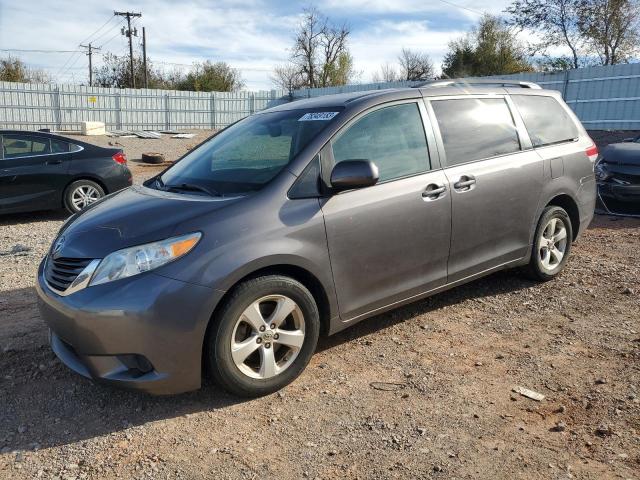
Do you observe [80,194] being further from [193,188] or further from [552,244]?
[552,244]

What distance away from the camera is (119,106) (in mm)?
33438

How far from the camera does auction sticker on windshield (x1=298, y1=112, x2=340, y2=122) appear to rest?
12.7 ft

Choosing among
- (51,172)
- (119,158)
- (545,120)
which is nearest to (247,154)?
(545,120)

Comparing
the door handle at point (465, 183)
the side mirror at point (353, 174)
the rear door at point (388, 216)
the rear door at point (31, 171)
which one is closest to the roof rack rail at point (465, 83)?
the rear door at point (388, 216)

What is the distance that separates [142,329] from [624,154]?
7660 millimetres

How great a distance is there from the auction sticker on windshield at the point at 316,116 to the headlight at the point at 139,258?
1336 millimetres

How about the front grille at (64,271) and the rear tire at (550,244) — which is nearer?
the front grille at (64,271)

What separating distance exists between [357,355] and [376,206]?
1047 mm

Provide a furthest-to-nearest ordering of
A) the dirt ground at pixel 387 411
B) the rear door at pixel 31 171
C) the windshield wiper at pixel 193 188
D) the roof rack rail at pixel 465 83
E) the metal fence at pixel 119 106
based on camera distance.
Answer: the metal fence at pixel 119 106
the rear door at pixel 31 171
the roof rack rail at pixel 465 83
the windshield wiper at pixel 193 188
the dirt ground at pixel 387 411

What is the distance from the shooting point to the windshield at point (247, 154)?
370 cm

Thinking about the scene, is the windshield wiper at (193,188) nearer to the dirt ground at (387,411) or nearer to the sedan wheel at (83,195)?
the dirt ground at (387,411)

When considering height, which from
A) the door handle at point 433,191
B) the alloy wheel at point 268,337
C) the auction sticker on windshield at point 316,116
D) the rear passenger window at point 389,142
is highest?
the auction sticker on windshield at point 316,116

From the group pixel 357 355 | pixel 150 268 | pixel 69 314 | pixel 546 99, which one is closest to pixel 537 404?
pixel 357 355

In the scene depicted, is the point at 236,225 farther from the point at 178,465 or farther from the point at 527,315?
the point at 527,315
